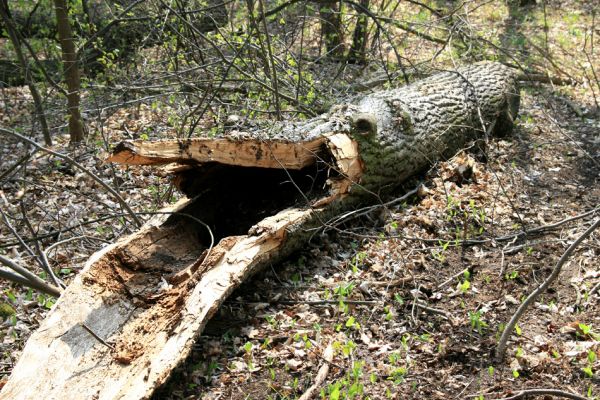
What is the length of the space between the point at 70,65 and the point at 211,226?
128 inches

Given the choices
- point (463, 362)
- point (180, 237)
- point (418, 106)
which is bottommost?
point (463, 362)

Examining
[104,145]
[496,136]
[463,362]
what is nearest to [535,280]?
[463,362]

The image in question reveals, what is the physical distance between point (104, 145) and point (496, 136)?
14.6 feet

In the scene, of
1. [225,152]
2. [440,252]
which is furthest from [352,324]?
[225,152]

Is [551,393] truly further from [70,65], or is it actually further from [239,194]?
[70,65]

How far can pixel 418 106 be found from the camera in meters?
5.87

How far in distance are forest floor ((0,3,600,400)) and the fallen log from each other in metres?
0.32

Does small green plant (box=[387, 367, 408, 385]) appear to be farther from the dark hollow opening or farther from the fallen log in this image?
the dark hollow opening

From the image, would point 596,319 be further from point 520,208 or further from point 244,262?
point 244,262

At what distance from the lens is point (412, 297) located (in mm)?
4293

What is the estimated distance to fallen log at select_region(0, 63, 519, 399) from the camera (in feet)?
11.2

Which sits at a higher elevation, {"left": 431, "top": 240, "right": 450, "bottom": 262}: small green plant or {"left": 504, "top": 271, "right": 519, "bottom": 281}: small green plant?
{"left": 431, "top": 240, "right": 450, "bottom": 262}: small green plant

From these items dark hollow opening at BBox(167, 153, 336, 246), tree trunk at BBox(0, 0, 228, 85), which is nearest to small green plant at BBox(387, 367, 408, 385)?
dark hollow opening at BBox(167, 153, 336, 246)

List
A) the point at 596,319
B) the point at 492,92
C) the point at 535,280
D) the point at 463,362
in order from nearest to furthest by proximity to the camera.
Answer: the point at 463,362 < the point at 596,319 < the point at 535,280 < the point at 492,92
